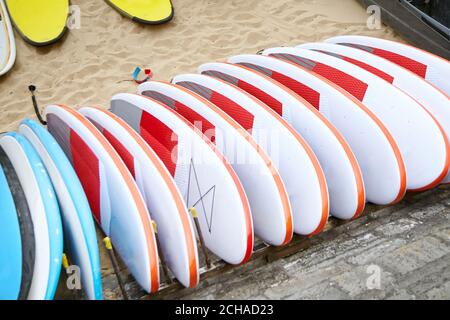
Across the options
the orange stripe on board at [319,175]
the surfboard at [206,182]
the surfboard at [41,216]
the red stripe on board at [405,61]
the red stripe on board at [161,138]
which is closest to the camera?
the surfboard at [41,216]

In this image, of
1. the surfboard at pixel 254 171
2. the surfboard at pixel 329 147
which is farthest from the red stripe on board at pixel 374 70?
the surfboard at pixel 254 171

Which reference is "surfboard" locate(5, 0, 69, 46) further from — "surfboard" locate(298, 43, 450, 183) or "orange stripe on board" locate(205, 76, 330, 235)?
"orange stripe on board" locate(205, 76, 330, 235)

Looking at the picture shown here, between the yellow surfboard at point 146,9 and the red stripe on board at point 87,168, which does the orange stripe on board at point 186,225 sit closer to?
the red stripe on board at point 87,168

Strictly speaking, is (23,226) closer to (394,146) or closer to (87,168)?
(87,168)

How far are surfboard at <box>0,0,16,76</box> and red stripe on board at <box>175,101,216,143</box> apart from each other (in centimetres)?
209

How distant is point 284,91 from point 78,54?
2400 mm

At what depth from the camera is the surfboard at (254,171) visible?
2.22 metres

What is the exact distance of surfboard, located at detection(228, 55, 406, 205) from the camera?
2.44 m

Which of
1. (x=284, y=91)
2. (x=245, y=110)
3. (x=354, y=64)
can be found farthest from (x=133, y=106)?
(x=354, y=64)

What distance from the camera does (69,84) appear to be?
409 cm

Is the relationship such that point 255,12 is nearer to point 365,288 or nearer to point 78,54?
point 78,54

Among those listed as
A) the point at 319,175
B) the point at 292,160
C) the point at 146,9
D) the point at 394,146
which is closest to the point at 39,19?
the point at 146,9

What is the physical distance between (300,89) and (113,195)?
121 cm

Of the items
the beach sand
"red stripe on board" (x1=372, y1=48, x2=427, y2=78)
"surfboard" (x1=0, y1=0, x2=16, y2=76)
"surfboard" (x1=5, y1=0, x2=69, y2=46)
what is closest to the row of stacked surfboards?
"red stripe on board" (x1=372, y1=48, x2=427, y2=78)
